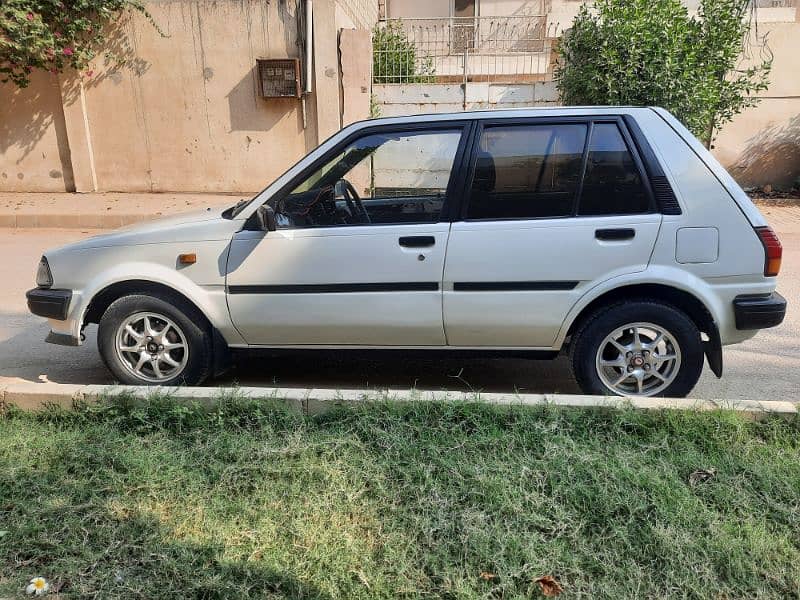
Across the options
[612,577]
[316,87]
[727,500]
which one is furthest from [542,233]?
[316,87]

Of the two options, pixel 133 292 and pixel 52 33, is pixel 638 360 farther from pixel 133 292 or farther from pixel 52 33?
pixel 52 33

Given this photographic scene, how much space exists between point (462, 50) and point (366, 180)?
13813 mm

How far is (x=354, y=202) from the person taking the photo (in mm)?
3918

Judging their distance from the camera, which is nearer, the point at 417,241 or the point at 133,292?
the point at 417,241

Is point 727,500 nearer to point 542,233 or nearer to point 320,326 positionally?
point 542,233

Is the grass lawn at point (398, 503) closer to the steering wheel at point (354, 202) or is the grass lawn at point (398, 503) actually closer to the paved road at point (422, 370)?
the paved road at point (422, 370)

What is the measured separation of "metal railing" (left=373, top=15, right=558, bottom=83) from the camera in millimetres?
12867

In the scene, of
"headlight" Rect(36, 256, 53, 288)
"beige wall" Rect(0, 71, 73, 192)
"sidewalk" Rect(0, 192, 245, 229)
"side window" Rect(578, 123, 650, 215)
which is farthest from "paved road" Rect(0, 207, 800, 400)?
"beige wall" Rect(0, 71, 73, 192)

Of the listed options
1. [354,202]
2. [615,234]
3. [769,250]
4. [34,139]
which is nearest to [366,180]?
[354,202]

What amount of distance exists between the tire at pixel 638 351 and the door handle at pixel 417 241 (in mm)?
1025

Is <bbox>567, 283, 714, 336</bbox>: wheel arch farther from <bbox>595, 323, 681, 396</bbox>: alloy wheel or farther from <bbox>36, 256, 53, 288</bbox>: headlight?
<bbox>36, 256, 53, 288</bbox>: headlight

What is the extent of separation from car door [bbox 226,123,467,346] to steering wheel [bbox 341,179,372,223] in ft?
0.04

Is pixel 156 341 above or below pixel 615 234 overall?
below

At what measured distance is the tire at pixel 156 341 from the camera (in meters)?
3.82
